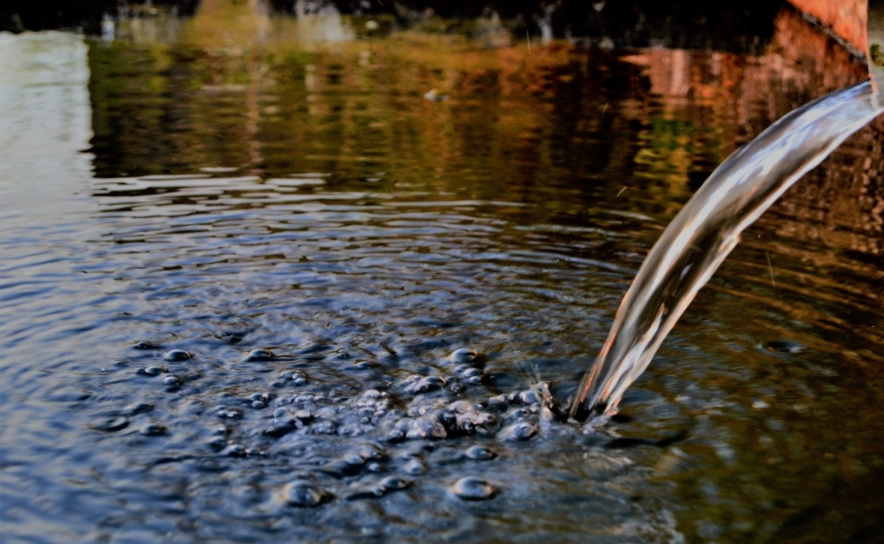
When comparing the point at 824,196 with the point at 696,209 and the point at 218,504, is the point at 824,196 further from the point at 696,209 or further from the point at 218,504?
the point at 218,504

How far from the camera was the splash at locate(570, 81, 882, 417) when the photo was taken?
3256 mm

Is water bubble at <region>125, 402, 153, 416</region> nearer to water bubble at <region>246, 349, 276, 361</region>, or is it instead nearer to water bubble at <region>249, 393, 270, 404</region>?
water bubble at <region>249, 393, 270, 404</region>

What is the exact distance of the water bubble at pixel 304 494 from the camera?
2.53 metres

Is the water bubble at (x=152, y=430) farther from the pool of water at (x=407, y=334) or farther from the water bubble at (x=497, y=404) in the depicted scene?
the water bubble at (x=497, y=404)

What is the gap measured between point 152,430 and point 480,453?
103 centimetres

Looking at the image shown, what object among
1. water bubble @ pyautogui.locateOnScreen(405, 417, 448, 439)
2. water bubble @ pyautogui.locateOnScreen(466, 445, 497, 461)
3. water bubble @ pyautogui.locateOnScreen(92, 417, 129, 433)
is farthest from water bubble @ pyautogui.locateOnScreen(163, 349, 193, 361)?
water bubble @ pyautogui.locateOnScreen(466, 445, 497, 461)

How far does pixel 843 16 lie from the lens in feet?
37.0

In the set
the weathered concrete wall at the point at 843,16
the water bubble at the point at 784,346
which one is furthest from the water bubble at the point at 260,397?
the weathered concrete wall at the point at 843,16

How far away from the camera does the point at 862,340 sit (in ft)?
12.1

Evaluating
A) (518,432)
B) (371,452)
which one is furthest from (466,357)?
(371,452)

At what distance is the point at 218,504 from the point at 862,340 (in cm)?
261

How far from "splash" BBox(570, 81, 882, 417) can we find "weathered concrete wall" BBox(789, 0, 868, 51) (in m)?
7.05

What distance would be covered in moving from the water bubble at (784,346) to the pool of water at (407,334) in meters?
0.02

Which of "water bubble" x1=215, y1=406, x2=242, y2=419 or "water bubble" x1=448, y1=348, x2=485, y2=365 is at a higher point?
"water bubble" x1=448, y1=348, x2=485, y2=365
